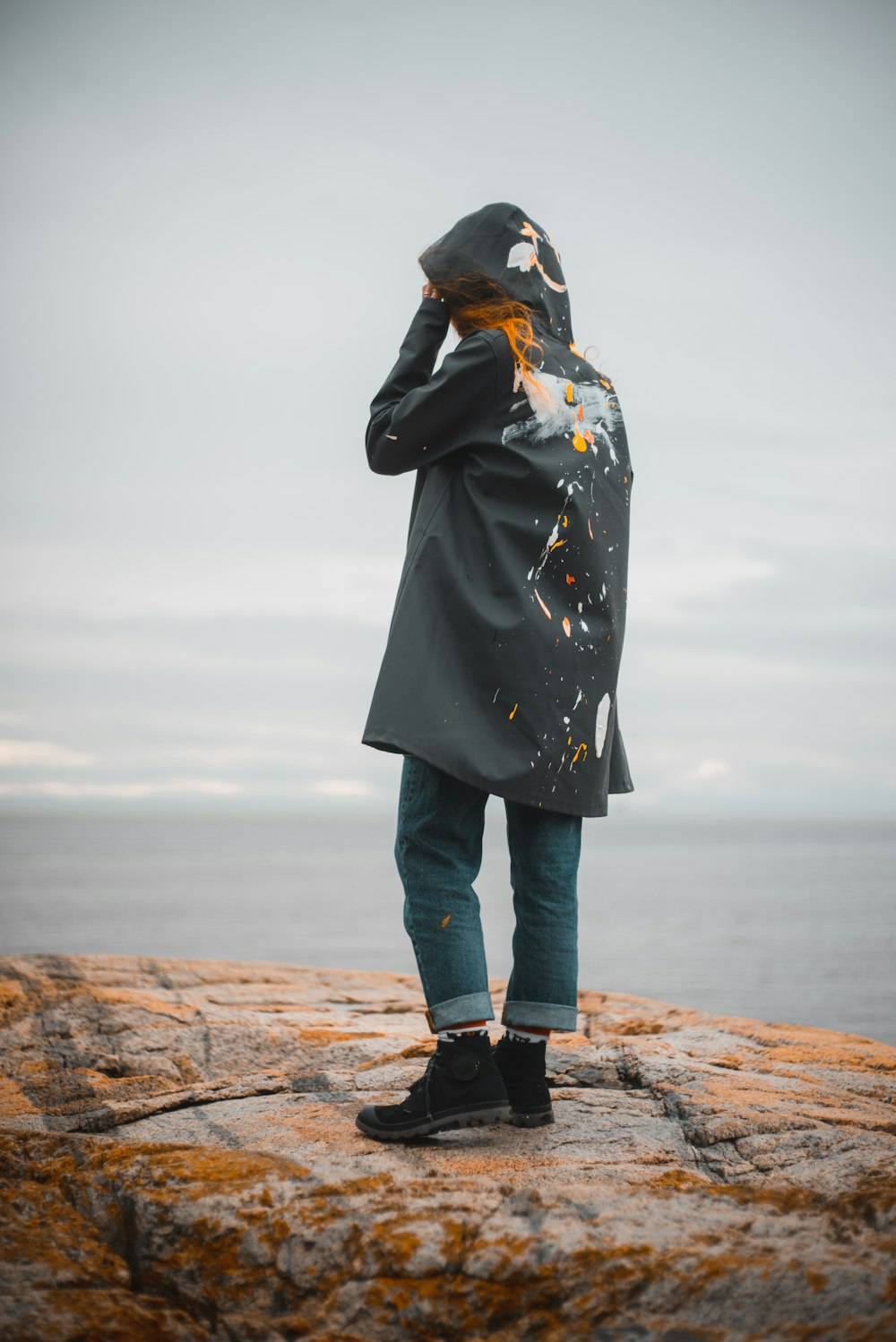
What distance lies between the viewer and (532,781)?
2.30 m

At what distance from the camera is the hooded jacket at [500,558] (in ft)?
7.52

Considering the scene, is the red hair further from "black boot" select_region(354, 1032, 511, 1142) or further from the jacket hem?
"black boot" select_region(354, 1032, 511, 1142)

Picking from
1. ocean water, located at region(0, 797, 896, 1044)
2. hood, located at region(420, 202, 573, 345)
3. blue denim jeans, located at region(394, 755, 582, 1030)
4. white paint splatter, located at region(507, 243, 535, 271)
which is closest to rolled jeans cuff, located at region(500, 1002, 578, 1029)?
blue denim jeans, located at region(394, 755, 582, 1030)

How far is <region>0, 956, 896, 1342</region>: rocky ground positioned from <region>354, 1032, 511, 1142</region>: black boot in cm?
4

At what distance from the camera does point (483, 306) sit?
2.50 meters

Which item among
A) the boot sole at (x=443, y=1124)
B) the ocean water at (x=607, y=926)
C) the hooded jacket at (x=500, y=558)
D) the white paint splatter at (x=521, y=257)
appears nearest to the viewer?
the boot sole at (x=443, y=1124)

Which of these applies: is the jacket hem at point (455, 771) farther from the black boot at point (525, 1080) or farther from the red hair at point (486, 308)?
the red hair at point (486, 308)

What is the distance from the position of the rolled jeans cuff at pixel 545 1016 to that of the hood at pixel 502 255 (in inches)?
67.6

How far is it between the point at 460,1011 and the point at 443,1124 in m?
0.24

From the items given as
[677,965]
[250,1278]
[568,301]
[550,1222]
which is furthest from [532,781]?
[677,965]

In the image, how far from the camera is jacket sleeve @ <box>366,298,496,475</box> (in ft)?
7.62

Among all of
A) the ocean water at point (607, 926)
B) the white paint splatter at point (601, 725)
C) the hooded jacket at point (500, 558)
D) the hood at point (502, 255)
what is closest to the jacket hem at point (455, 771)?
the hooded jacket at point (500, 558)

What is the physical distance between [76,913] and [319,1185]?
2108 cm

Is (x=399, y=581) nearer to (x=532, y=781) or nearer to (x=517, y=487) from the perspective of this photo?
(x=517, y=487)
